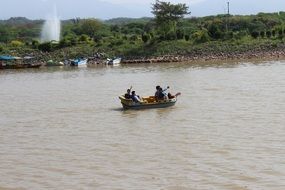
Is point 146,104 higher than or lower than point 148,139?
higher

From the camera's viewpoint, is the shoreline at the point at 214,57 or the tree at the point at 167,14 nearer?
the shoreline at the point at 214,57

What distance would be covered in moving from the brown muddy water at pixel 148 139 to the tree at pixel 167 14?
89.2 ft

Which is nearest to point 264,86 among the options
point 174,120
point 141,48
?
point 174,120

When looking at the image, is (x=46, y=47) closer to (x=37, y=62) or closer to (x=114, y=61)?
(x=37, y=62)

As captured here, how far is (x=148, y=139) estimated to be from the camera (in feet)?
57.6

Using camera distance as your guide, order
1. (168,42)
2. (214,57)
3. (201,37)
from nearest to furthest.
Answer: (214,57), (201,37), (168,42)

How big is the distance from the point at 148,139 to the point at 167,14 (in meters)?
43.8

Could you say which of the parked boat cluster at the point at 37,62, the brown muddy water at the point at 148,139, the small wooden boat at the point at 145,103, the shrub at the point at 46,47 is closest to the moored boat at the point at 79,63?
the parked boat cluster at the point at 37,62

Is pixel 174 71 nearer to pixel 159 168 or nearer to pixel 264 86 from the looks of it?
pixel 264 86

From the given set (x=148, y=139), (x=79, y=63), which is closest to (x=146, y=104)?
(x=148, y=139)

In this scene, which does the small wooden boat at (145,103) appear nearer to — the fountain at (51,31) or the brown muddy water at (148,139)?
the brown muddy water at (148,139)

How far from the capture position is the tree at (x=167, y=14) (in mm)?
59625

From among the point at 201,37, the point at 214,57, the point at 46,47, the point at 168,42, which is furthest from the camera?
the point at 46,47

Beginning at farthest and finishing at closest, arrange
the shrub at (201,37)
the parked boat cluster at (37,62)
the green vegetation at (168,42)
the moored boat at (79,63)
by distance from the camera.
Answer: the shrub at (201,37), the green vegetation at (168,42), the parked boat cluster at (37,62), the moored boat at (79,63)
